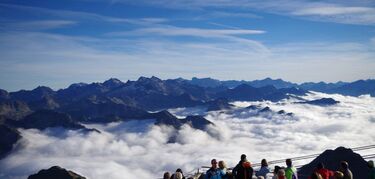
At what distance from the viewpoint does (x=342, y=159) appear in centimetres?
17712

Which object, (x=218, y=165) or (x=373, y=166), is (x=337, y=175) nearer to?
(x=373, y=166)

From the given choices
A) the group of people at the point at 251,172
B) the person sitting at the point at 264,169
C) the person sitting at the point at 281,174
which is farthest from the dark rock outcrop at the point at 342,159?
the person sitting at the point at 281,174

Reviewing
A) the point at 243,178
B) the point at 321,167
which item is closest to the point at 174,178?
the point at 243,178

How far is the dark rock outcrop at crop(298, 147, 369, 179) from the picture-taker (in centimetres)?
16875

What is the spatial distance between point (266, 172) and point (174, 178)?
20.2 feet

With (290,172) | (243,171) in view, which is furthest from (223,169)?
(290,172)

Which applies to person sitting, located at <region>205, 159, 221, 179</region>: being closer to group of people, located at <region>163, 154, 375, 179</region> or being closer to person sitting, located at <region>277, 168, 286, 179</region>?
group of people, located at <region>163, 154, 375, 179</region>

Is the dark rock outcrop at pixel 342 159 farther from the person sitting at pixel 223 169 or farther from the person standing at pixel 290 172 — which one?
the person sitting at pixel 223 169

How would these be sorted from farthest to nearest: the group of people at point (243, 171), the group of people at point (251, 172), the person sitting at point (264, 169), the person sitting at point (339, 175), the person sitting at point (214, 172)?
1. the person sitting at point (264, 169)
2. the person sitting at point (214, 172)
3. the group of people at point (243, 171)
4. the group of people at point (251, 172)
5. the person sitting at point (339, 175)

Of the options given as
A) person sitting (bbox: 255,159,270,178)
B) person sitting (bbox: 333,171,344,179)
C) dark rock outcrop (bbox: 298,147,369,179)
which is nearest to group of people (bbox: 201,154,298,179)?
person sitting (bbox: 255,159,270,178)

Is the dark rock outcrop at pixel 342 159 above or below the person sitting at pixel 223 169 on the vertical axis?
above

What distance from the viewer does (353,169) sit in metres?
170

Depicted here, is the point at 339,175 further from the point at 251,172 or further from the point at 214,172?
the point at 214,172

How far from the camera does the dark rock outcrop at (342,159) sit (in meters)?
169
